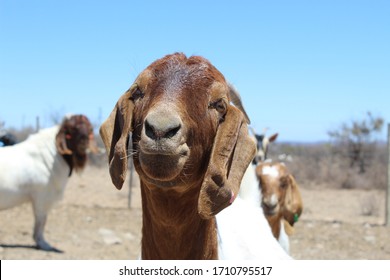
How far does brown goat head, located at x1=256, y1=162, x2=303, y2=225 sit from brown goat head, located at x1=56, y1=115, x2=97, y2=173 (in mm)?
4393

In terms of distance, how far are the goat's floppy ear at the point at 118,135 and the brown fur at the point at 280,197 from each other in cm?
342

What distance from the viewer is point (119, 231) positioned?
1078 cm

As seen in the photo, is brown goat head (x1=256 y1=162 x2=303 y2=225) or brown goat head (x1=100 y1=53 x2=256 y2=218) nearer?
Answer: brown goat head (x1=100 y1=53 x2=256 y2=218)

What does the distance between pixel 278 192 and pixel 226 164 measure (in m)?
3.86

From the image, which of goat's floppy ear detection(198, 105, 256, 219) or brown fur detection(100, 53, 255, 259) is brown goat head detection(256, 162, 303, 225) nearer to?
brown fur detection(100, 53, 255, 259)

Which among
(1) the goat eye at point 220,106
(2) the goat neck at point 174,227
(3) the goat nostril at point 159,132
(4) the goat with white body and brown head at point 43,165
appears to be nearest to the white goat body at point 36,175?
(4) the goat with white body and brown head at point 43,165

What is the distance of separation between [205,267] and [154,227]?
0.33 metres

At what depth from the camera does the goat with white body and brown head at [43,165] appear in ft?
29.2

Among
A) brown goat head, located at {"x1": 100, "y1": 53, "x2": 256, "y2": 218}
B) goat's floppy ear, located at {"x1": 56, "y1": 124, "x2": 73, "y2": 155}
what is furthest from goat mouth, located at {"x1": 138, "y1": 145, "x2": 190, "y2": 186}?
goat's floppy ear, located at {"x1": 56, "y1": 124, "x2": 73, "y2": 155}

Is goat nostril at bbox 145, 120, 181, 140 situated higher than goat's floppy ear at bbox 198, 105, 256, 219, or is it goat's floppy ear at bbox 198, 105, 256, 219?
goat nostril at bbox 145, 120, 181, 140

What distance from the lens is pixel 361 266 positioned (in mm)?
2691

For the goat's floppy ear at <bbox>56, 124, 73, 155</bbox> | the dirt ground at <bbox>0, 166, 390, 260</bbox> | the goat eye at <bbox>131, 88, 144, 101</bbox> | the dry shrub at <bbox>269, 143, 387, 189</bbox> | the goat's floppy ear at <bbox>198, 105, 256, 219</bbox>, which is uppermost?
the goat eye at <bbox>131, 88, 144, 101</bbox>

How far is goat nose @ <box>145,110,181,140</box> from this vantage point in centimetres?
205

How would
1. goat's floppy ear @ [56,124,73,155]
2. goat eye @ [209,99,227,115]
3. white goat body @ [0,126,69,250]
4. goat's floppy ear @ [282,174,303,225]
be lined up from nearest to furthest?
1. goat eye @ [209,99,227,115]
2. goat's floppy ear @ [282,174,303,225]
3. white goat body @ [0,126,69,250]
4. goat's floppy ear @ [56,124,73,155]
